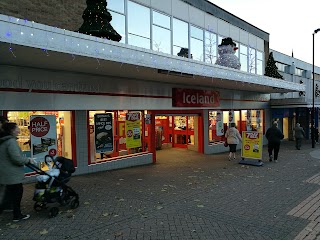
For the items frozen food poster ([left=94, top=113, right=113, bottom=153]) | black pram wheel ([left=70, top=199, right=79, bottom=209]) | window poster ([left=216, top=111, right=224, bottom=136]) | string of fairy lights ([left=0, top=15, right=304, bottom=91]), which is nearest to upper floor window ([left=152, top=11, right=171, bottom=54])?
string of fairy lights ([left=0, top=15, right=304, bottom=91])

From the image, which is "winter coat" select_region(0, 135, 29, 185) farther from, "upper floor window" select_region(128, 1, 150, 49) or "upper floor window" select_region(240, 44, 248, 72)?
"upper floor window" select_region(240, 44, 248, 72)

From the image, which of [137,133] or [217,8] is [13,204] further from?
[217,8]

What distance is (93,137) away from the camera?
9562 millimetres

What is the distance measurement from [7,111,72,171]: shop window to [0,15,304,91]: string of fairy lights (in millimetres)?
2228

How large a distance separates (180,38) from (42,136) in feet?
25.3

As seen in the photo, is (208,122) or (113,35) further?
(208,122)

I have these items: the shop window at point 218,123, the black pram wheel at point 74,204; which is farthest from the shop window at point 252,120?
the black pram wheel at point 74,204

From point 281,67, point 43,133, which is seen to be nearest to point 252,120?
point 281,67

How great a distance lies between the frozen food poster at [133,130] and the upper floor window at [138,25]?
2746 millimetres

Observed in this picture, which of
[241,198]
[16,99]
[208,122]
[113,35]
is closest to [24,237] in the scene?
[16,99]

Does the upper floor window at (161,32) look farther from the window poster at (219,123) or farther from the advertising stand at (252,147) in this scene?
the advertising stand at (252,147)

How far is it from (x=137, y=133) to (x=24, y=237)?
265 inches

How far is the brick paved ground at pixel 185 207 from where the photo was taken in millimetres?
4805

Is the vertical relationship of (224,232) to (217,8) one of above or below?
below
